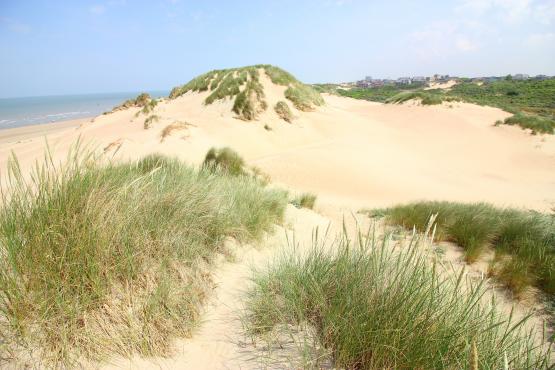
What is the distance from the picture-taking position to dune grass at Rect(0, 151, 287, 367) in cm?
175

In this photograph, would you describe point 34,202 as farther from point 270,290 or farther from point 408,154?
point 408,154

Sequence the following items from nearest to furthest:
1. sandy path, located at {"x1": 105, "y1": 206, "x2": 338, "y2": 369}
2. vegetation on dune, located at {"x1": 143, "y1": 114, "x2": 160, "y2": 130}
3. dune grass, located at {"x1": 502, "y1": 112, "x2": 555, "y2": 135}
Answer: sandy path, located at {"x1": 105, "y1": 206, "x2": 338, "y2": 369} → vegetation on dune, located at {"x1": 143, "y1": 114, "x2": 160, "y2": 130} → dune grass, located at {"x1": 502, "y1": 112, "x2": 555, "y2": 135}

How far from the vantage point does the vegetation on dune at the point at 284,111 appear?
13805mm

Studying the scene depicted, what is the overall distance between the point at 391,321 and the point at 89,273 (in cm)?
194

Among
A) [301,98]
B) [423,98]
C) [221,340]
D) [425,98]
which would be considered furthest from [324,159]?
[423,98]

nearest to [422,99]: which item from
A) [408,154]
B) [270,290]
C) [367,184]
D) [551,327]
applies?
[408,154]

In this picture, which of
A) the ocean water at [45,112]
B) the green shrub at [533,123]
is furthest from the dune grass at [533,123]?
the ocean water at [45,112]

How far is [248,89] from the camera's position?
14156mm

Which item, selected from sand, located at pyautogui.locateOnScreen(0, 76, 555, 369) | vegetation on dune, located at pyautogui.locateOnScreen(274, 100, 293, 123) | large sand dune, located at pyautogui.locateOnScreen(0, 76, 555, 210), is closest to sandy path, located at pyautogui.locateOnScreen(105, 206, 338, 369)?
sand, located at pyautogui.locateOnScreen(0, 76, 555, 369)

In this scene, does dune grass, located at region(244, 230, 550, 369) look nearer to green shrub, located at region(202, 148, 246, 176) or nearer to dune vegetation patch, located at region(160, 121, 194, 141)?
green shrub, located at region(202, 148, 246, 176)

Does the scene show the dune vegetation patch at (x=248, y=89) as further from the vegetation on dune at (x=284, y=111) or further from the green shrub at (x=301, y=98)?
the vegetation on dune at (x=284, y=111)

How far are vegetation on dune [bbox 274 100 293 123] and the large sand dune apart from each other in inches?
16.6

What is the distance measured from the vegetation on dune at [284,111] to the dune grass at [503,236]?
8896mm

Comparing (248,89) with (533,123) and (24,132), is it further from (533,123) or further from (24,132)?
(24,132)
